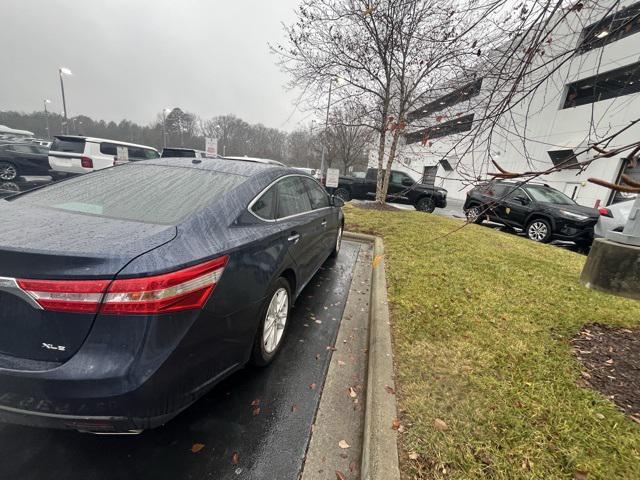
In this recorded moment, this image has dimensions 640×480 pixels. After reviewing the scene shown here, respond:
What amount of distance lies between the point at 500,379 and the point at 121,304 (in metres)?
2.67

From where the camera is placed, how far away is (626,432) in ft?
6.25

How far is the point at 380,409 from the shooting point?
202 centimetres

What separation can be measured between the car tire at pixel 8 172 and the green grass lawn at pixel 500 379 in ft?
47.3

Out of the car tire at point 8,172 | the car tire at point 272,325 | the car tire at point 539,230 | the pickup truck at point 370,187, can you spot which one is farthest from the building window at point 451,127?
the car tire at point 8,172

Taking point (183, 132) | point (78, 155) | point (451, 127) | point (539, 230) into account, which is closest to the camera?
point (451, 127)

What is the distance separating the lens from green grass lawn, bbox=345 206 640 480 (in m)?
1.73

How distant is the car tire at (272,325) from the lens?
235cm

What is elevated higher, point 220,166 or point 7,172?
point 220,166

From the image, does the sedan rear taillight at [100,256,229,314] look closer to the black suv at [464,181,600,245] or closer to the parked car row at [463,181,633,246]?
the parked car row at [463,181,633,246]

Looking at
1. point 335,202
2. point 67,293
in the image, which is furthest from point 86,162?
point 67,293

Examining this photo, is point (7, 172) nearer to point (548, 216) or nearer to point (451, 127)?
point (451, 127)

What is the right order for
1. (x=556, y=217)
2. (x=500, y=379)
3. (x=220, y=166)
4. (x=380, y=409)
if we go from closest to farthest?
(x=380, y=409)
(x=500, y=379)
(x=220, y=166)
(x=556, y=217)

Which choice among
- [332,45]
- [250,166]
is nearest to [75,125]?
[332,45]

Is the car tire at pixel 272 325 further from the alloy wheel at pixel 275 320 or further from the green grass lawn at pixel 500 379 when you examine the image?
the green grass lawn at pixel 500 379
